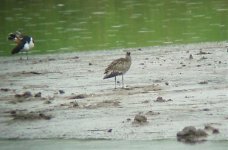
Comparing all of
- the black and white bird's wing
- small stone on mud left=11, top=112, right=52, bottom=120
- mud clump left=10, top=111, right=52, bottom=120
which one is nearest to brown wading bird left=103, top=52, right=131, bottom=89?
the black and white bird's wing

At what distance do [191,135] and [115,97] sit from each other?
14.1ft

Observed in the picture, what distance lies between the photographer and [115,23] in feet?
125

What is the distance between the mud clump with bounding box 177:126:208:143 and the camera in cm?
1354

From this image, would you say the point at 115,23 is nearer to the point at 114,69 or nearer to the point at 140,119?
the point at 114,69

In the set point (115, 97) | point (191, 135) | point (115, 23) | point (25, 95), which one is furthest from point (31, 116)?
point (115, 23)

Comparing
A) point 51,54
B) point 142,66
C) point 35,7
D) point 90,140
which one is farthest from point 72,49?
point 35,7

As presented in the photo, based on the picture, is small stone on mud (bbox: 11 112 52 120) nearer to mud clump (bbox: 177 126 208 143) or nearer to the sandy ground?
the sandy ground

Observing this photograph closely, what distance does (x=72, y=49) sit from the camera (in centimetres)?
2903

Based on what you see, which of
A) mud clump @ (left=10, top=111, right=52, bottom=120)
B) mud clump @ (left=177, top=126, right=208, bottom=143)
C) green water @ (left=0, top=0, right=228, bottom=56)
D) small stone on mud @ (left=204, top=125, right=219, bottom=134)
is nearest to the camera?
mud clump @ (left=177, top=126, right=208, bottom=143)

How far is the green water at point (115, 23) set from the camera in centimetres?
3036

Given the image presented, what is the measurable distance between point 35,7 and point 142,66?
3212 cm

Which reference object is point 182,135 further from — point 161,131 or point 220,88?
point 220,88

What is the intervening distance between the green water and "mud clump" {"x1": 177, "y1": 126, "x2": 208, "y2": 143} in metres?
14.9

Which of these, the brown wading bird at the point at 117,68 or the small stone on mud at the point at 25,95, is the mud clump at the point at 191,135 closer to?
the brown wading bird at the point at 117,68
